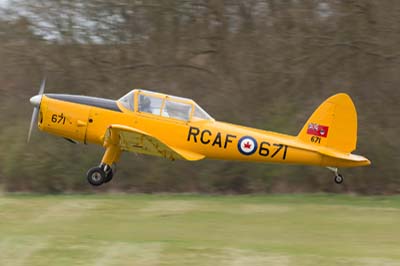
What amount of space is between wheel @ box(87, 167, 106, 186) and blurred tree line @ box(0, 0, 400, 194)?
2546 millimetres

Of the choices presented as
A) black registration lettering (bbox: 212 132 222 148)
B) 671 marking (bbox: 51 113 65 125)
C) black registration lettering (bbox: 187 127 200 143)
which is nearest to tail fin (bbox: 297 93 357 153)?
black registration lettering (bbox: 212 132 222 148)

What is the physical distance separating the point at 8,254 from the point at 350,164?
6342mm

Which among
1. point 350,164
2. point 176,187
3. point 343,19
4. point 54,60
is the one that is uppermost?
point 343,19

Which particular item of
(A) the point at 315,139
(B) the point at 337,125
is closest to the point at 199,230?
(A) the point at 315,139

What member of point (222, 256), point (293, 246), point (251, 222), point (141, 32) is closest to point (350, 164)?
point (251, 222)

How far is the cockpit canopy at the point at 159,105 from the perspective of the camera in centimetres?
1262

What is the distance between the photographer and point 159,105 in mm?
12641

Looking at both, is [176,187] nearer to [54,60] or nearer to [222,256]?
[54,60]

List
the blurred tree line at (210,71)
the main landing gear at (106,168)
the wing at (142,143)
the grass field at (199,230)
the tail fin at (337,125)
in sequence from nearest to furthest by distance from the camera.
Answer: the grass field at (199,230) → the wing at (142,143) → the tail fin at (337,125) → the main landing gear at (106,168) → the blurred tree line at (210,71)

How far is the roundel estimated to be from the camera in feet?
41.4

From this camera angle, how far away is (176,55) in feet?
52.3

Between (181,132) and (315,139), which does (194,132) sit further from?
(315,139)

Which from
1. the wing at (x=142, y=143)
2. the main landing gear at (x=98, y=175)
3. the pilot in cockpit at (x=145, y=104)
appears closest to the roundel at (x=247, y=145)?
the wing at (x=142, y=143)

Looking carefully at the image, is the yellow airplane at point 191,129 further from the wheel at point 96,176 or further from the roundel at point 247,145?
the wheel at point 96,176
